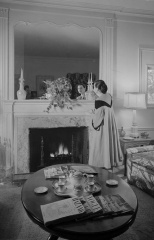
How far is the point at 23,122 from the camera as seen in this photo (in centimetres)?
324

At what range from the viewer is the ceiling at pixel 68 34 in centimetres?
327

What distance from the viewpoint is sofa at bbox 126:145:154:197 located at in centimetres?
255

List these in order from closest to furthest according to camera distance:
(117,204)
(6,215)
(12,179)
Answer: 1. (117,204)
2. (6,215)
3. (12,179)

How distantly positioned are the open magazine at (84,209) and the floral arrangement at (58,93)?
1.98 m

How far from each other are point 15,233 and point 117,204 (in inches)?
38.7

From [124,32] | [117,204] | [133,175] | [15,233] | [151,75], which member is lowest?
[15,233]

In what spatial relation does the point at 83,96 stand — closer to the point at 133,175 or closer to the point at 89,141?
the point at 89,141

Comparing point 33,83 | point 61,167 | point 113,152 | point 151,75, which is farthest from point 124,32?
point 61,167

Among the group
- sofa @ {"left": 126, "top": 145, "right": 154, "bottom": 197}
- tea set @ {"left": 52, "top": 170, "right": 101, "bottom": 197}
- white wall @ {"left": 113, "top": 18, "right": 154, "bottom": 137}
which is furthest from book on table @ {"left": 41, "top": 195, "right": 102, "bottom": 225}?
white wall @ {"left": 113, "top": 18, "right": 154, "bottom": 137}

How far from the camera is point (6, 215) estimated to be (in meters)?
2.14

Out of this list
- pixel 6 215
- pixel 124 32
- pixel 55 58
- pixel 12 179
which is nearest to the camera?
pixel 6 215

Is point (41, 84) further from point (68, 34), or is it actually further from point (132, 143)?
point (132, 143)

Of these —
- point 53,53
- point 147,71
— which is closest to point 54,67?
point 53,53

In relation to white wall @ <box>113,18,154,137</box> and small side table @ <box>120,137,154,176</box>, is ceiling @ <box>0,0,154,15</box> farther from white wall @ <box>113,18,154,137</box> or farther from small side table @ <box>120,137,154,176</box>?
small side table @ <box>120,137,154,176</box>
